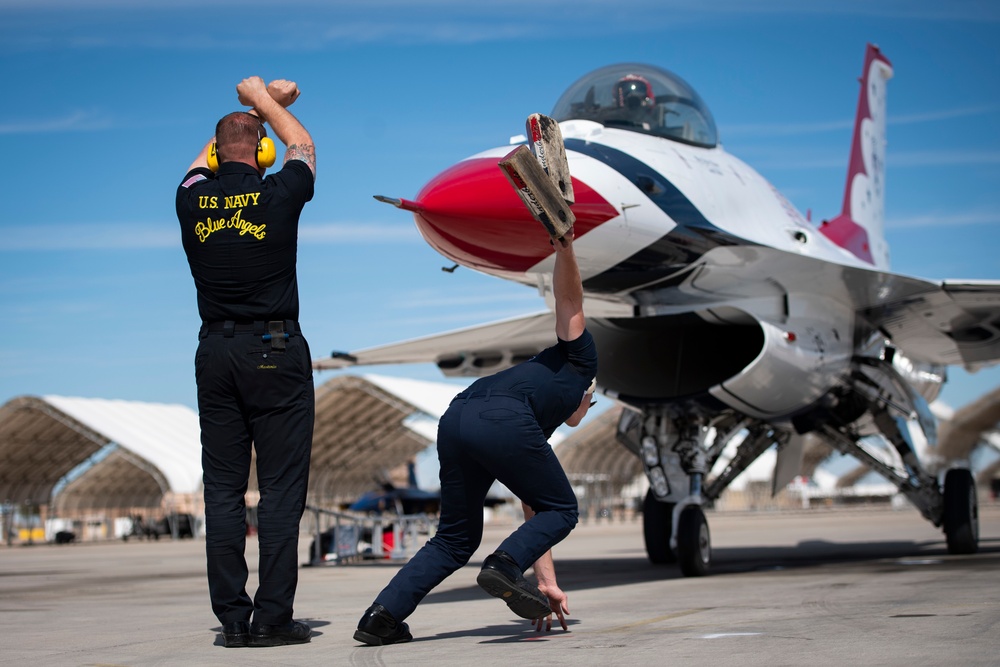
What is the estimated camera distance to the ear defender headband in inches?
189

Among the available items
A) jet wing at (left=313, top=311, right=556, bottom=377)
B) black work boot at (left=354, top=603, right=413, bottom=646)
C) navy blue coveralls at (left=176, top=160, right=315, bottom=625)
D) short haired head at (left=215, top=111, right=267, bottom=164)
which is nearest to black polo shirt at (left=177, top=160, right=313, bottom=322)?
navy blue coveralls at (left=176, top=160, right=315, bottom=625)

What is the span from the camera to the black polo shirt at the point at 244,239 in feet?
14.8

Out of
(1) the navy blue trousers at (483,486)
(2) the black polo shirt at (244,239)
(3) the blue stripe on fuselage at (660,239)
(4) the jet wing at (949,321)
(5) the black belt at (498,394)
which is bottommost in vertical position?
(1) the navy blue trousers at (483,486)

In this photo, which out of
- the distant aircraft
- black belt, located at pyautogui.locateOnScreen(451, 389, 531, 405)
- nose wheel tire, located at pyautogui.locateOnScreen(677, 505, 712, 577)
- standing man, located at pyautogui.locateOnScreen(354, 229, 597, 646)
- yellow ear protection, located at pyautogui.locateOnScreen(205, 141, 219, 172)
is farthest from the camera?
nose wheel tire, located at pyautogui.locateOnScreen(677, 505, 712, 577)

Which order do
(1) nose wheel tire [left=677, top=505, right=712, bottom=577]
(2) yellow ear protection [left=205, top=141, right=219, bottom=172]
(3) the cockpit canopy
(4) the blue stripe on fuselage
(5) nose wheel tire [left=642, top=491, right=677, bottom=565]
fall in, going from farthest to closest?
(5) nose wheel tire [left=642, top=491, right=677, bottom=565] < (1) nose wheel tire [left=677, top=505, right=712, bottom=577] < (3) the cockpit canopy < (4) the blue stripe on fuselage < (2) yellow ear protection [left=205, top=141, right=219, bottom=172]

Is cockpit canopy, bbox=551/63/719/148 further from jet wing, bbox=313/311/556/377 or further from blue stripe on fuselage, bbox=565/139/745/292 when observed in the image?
jet wing, bbox=313/311/556/377

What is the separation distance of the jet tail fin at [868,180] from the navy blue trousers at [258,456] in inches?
430

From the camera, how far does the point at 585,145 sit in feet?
25.1

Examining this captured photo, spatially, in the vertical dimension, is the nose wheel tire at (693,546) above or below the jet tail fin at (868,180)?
below

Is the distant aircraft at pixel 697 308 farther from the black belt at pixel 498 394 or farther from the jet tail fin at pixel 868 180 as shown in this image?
the jet tail fin at pixel 868 180

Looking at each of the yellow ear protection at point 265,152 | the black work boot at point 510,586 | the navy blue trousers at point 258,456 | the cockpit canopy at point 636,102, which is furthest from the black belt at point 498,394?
the cockpit canopy at point 636,102

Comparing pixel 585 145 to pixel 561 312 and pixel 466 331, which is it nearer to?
pixel 561 312

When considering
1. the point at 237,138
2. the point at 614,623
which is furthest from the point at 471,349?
the point at 237,138

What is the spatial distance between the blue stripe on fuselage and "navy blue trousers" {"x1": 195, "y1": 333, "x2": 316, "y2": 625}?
145 inches
